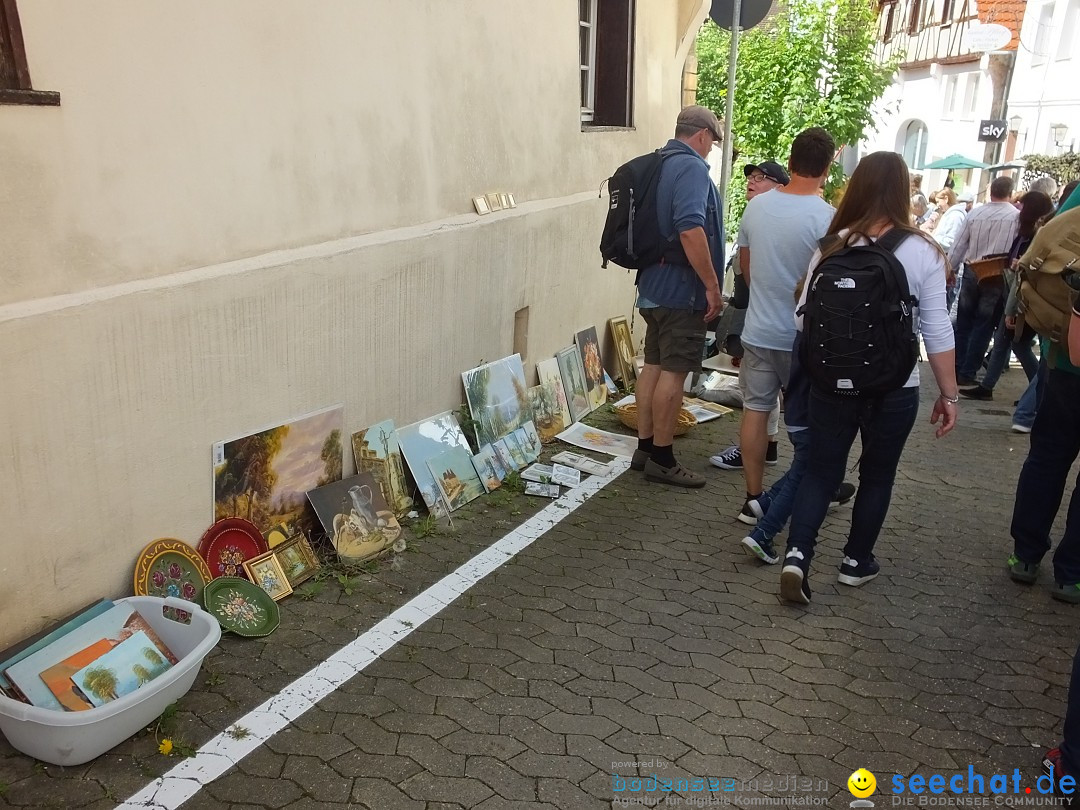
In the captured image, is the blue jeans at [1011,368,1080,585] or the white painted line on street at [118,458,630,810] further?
the blue jeans at [1011,368,1080,585]

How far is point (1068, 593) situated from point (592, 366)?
12.3ft

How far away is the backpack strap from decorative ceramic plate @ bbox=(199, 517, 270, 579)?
2.90m

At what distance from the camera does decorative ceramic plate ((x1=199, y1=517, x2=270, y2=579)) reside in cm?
373

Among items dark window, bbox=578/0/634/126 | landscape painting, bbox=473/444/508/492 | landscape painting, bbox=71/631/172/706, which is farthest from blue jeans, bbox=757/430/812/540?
dark window, bbox=578/0/634/126

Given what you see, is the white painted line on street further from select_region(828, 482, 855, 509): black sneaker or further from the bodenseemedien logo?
the bodenseemedien logo

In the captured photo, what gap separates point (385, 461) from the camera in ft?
15.4

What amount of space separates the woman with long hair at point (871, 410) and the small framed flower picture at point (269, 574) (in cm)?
218

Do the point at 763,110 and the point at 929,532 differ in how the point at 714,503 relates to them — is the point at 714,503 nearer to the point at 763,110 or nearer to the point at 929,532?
the point at 929,532

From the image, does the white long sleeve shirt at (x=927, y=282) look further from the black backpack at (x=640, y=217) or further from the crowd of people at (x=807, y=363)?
the black backpack at (x=640, y=217)

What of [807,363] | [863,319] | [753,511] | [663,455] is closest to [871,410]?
[807,363]

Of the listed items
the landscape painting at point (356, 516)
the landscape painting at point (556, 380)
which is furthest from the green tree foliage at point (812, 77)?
the landscape painting at point (356, 516)

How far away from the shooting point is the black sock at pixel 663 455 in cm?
538

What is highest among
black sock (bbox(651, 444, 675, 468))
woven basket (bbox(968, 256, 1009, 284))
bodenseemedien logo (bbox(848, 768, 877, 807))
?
woven basket (bbox(968, 256, 1009, 284))

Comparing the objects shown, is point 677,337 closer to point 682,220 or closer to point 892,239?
point 682,220
